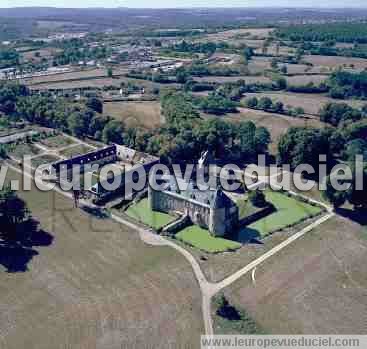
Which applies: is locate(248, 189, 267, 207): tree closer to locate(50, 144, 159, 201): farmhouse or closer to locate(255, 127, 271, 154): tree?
locate(50, 144, 159, 201): farmhouse

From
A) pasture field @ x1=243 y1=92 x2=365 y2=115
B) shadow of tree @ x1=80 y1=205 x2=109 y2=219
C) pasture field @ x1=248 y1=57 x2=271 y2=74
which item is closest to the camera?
shadow of tree @ x1=80 y1=205 x2=109 y2=219

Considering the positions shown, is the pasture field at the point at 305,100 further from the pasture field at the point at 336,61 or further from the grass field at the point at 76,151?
the grass field at the point at 76,151

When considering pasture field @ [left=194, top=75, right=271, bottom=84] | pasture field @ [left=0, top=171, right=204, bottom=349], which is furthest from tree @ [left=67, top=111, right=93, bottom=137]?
pasture field @ [left=194, top=75, right=271, bottom=84]

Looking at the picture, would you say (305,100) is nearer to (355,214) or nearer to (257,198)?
(355,214)

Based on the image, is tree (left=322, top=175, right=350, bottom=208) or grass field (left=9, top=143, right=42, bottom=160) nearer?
tree (left=322, top=175, right=350, bottom=208)

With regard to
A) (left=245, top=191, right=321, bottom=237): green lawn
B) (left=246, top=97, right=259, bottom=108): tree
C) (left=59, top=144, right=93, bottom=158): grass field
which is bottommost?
(left=245, top=191, right=321, bottom=237): green lawn

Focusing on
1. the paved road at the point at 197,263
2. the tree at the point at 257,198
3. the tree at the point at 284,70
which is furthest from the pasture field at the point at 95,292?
the tree at the point at 284,70

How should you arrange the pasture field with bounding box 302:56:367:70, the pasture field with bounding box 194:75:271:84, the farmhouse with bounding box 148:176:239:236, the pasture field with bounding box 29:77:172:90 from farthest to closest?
the pasture field with bounding box 302:56:367:70, the pasture field with bounding box 194:75:271:84, the pasture field with bounding box 29:77:172:90, the farmhouse with bounding box 148:176:239:236
